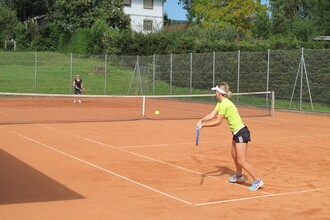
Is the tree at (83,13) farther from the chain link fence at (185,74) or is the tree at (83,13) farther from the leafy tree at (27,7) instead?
the leafy tree at (27,7)

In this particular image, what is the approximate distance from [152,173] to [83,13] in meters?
39.4

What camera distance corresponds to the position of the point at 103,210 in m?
6.23

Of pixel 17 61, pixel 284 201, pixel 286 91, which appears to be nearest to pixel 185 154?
pixel 284 201

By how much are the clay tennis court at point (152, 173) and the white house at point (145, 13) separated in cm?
4225

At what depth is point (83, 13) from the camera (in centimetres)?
4603

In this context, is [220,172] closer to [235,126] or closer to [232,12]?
[235,126]

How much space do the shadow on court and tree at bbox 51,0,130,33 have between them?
124 ft

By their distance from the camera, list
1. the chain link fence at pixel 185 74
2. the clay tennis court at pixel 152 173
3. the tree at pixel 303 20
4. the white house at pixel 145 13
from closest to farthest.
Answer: the clay tennis court at pixel 152 173, the chain link fence at pixel 185 74, the tree at pixel 303 20, the white house at pixel 145 13

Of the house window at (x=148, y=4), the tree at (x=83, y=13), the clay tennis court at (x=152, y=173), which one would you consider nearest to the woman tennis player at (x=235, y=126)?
the clay tennis court at (x=152, y=173)

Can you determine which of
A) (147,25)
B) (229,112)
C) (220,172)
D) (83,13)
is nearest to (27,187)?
(229,112)

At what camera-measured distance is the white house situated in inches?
2229

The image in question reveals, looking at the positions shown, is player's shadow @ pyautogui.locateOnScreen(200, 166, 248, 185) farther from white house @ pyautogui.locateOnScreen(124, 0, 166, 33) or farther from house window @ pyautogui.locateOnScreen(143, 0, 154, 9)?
house window @ pyautogui.locateOnScreen(143, 0, 154, 9)

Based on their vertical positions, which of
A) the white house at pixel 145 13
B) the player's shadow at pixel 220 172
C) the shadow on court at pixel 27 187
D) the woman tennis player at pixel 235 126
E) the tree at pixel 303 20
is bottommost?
the player's shadow at pixel 220 172

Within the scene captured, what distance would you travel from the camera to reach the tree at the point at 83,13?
4522 centimetres
